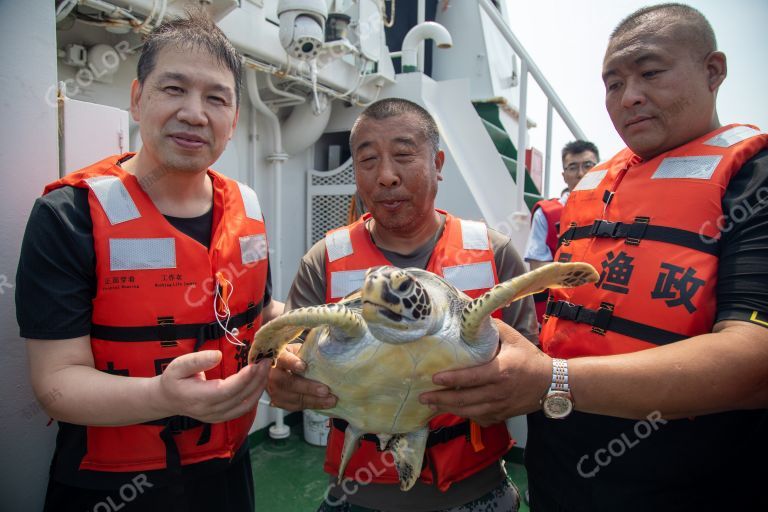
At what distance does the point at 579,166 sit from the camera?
14.4 feet

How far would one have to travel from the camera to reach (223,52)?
161 centimetres

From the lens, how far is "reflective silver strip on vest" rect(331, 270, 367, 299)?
5.83 feet

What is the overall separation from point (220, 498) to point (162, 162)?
125 cm

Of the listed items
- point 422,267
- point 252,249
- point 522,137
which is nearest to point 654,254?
point 422,267

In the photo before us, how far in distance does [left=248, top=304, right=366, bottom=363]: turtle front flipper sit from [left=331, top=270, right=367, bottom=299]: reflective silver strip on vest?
401mm

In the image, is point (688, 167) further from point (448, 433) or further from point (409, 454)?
point (409, 454)

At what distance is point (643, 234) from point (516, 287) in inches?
23.5

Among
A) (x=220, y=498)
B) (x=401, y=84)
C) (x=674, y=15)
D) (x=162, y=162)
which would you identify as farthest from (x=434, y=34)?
(x=220, y=498)

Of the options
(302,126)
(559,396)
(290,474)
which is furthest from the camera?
(302,126)

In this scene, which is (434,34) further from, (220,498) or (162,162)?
(220,498)

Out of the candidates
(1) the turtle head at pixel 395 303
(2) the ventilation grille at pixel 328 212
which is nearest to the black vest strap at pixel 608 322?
(1) the turtle head at pixel 395 303

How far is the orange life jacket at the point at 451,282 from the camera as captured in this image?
5.31ft

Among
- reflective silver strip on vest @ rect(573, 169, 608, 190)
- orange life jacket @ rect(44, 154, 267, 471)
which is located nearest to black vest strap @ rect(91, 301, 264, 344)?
orange life jacket @ rect(44, 154, 267, 471)

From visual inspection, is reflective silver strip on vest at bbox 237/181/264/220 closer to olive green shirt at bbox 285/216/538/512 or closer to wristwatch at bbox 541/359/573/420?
olive green shirt at bbox 285/216/538/512
